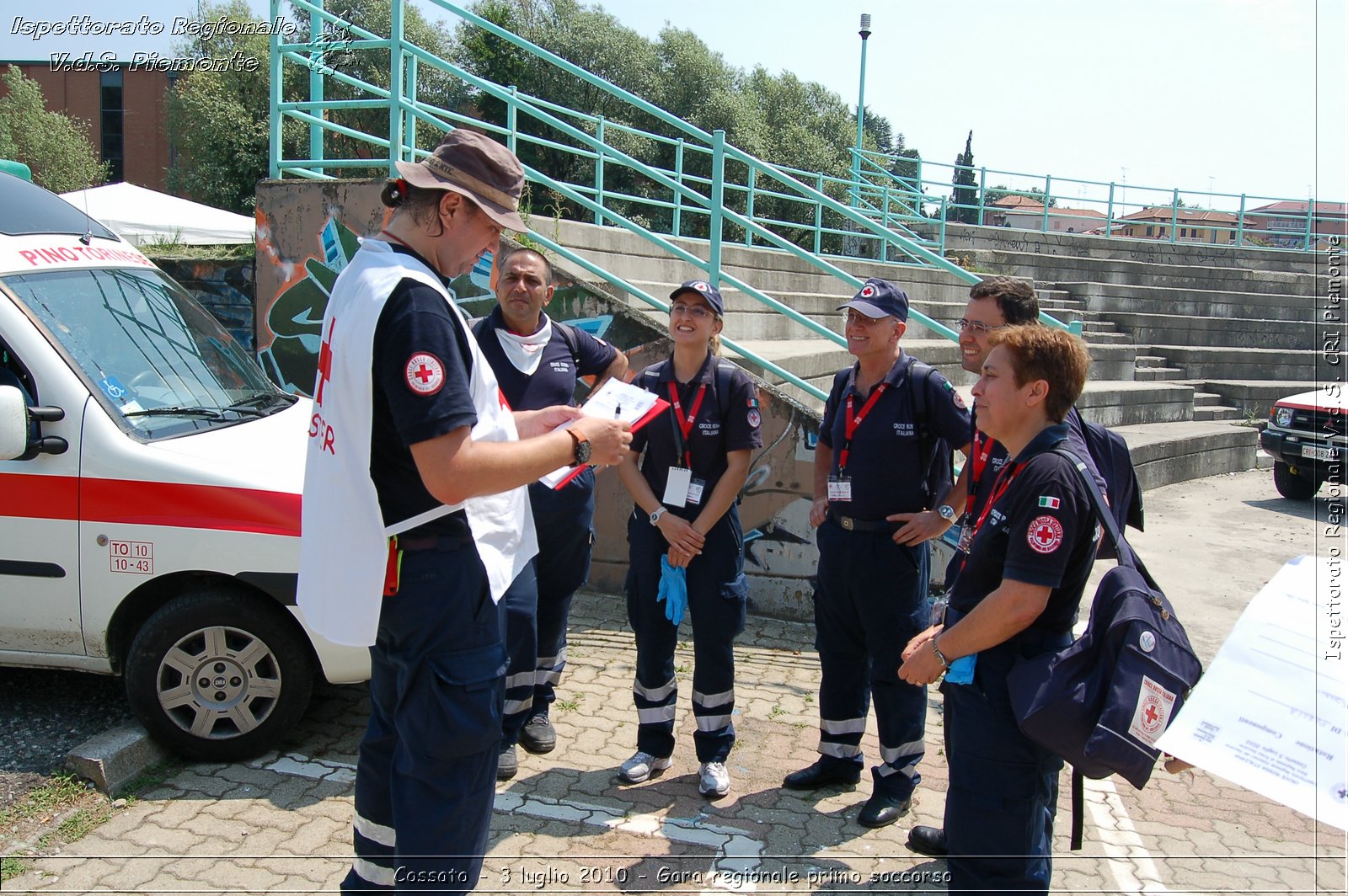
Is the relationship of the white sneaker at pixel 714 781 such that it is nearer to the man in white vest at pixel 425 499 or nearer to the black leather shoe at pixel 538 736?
the black leather shoe at pixel 538 736

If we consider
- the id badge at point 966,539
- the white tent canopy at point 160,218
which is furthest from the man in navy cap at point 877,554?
the white tent canopy at point 160,218

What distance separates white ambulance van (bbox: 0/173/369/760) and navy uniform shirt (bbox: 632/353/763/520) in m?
1.55

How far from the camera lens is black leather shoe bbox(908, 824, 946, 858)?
3676mm

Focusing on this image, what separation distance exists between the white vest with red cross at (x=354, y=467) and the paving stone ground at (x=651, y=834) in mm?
1542

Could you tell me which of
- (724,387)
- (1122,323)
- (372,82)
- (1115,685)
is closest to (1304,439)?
(1122,323)

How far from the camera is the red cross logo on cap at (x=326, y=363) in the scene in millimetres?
2262

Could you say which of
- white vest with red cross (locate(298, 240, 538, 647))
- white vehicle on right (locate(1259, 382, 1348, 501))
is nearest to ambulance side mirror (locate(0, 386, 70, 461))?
white vest with red cross (locate(298, 240, 538, 647))

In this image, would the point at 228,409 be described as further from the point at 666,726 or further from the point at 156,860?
the point at 666,726

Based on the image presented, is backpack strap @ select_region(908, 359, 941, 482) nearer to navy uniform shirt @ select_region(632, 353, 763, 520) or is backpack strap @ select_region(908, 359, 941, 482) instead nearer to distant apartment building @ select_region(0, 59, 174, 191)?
navy uniform shirt @ select_region(632, 353, 763, 520)

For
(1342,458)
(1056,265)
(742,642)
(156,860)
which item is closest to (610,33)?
(1056,265)

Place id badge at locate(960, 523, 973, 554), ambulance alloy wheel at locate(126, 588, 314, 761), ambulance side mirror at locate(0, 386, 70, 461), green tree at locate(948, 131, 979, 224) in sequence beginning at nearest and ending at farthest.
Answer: id badge at locate(960, 523, 973, 554)
ambulance side mirror at locate(0, 386, 70, 461)
ambulance alloy wheel at locate(126, 588, 314, 761)
green tree at locate(948, 131, 979, 224)

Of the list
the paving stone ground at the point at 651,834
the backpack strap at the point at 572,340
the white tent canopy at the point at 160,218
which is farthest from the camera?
the white tent canopy at the point at 160,218

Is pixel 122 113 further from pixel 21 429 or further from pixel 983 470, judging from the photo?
pixel 983 470

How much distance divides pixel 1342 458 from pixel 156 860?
10723 mm
